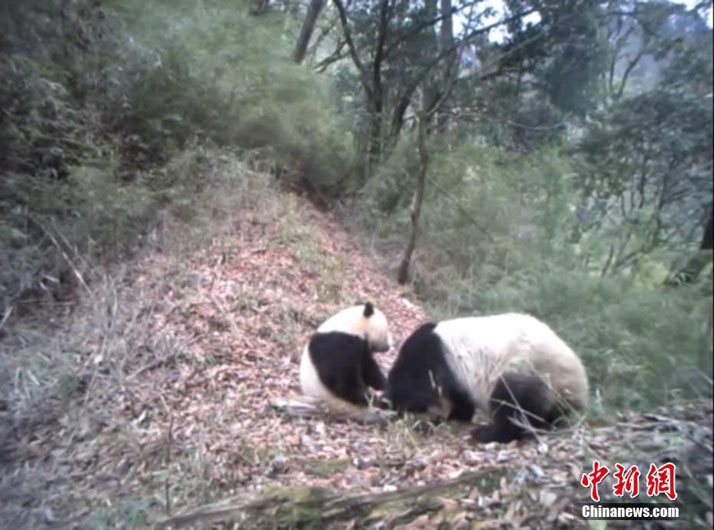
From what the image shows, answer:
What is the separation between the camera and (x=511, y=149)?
5.00 m

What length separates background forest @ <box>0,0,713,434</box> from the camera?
3.12m

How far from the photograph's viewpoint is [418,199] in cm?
570

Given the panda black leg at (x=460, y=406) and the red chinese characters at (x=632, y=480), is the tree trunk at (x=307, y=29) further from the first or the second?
the red chinese characters at (x=632, y=480)

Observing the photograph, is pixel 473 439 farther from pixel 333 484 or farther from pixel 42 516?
pixel 42 516

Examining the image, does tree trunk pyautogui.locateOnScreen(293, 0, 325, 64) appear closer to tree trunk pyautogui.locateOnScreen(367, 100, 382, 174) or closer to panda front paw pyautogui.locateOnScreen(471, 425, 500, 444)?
tree trunk pyautogui.locateOnScreen(367, 100, 382, 174)

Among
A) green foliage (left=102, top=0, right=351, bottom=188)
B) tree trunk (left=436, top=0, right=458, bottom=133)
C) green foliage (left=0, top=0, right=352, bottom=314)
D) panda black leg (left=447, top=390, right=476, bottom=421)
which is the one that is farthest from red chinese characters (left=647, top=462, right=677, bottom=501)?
green foliage (left=102, top=0, right=351, bottom=188)

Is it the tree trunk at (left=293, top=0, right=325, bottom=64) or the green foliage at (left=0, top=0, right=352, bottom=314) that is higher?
the tree trunk at (left=293, top=0, right=325, bottom=64)

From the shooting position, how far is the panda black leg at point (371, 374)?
5.23m

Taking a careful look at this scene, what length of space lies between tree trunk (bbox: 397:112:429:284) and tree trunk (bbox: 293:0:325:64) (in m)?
4.00

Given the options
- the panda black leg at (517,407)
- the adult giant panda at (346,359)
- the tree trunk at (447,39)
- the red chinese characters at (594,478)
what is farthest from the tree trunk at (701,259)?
the tree trunk at (447,39)

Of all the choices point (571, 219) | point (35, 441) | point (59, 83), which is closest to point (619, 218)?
point (571, 219)

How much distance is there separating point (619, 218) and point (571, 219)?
0.48 m

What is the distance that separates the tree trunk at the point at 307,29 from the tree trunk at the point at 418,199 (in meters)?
4.00

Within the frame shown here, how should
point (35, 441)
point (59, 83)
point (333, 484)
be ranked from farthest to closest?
point (59, 83) < point (35, 441) < point (333, 484)
